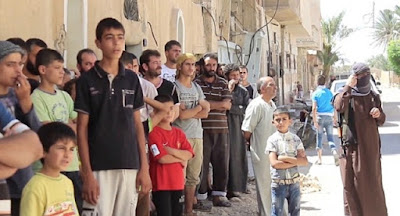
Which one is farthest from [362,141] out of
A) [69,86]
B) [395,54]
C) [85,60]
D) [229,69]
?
[395,54]

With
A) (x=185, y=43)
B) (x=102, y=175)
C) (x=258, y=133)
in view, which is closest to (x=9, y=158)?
(x=102, y=175)

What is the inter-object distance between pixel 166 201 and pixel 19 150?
3.11 m

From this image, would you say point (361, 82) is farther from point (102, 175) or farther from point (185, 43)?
point (185, 43)

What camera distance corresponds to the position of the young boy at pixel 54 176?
10.9ft

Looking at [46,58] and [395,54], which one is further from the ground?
[395,54]

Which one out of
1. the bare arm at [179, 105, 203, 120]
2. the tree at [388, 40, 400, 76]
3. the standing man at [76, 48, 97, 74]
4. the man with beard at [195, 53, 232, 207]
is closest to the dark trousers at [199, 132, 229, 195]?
the man with beard at [195, 53, 232, 207]

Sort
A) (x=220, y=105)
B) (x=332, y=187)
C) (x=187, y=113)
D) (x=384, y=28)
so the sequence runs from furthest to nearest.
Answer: (x=384, y=28) < (x=332, y=187) < (x=220, y=105) < (x=187, y=113)

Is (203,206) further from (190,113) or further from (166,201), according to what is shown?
(166,201)

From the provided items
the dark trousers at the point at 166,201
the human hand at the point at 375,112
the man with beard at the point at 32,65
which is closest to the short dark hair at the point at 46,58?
the man with beard at the point at 32,65

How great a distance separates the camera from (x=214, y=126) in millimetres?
7348

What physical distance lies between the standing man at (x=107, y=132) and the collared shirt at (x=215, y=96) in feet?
10.6

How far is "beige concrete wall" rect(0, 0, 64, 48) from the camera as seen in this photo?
547 cm

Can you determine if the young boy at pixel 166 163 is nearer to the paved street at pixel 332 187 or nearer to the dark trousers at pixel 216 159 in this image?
the dark trousers at pixel 216 159

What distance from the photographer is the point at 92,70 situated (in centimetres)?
404
